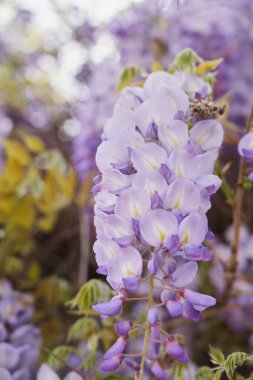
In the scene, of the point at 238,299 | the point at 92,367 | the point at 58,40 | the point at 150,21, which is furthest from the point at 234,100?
the point at 58,40

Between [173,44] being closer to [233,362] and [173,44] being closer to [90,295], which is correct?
[90,295]

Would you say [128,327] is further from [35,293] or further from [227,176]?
[35,293]

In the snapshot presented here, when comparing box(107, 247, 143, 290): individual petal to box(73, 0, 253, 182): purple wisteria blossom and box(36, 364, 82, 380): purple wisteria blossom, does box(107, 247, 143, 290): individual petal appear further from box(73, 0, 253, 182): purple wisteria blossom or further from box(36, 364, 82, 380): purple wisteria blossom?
box(73, 0, 253, 182): purple wisteria blossom

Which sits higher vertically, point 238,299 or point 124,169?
point 124,169

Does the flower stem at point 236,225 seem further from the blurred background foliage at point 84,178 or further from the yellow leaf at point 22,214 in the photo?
the yellow leaf at point 22,214

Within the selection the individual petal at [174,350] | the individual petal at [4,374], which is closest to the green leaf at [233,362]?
the individual petal at [174,350]

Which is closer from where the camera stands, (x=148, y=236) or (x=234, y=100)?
(x=148, y=236)

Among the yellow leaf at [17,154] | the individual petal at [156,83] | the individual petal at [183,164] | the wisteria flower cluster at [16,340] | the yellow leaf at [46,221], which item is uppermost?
the individual petal at [156,83]
